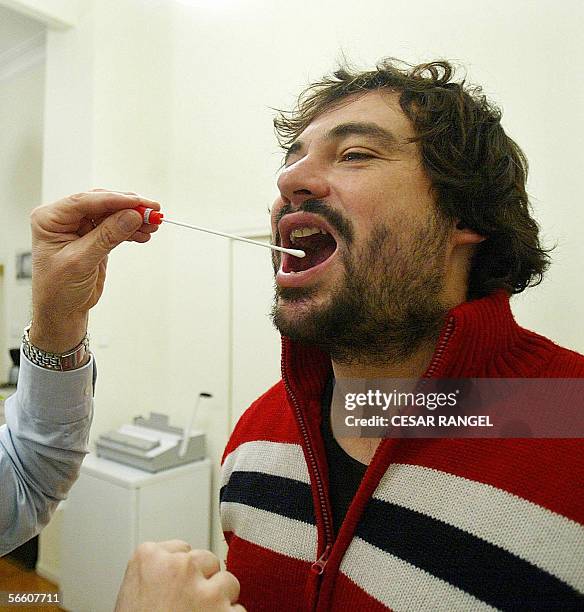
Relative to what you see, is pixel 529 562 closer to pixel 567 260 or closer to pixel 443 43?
pixel 567 260

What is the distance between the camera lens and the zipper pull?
0.75 m

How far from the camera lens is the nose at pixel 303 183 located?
2.85 feet

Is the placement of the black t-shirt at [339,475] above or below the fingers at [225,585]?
above

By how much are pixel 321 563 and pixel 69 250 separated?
630 millimetres

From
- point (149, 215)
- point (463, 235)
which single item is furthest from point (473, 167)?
point (149, 215)

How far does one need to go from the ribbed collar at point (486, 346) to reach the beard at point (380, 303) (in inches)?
3.7

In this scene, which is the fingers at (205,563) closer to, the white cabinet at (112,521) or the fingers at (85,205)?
the fingers at (85,205)

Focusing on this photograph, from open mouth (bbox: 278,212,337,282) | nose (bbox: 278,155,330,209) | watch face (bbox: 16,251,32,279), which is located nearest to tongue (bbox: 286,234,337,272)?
open mouth (bbox: 278,212,337,282)

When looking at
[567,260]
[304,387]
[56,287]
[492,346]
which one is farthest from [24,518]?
[567,260]

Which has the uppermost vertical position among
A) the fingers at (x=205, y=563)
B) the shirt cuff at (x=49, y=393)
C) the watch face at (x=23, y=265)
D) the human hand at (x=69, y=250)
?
the watch face at (x=23, y=265)

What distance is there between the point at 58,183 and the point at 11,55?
4.90 feet

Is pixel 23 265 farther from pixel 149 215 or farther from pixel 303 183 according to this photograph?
pixel 303 183

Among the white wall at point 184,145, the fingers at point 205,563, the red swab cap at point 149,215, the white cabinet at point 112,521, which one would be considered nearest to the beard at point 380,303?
the red swab cap at point 149,215

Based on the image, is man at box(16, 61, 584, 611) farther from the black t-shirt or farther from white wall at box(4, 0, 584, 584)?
white wall at box(4, 0, 584, 584)
